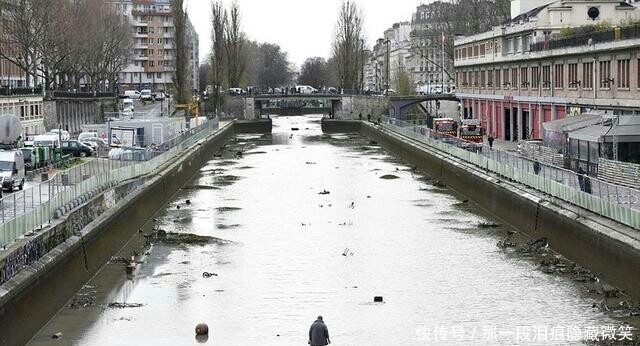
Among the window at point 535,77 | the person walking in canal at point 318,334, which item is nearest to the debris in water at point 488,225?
the person walking in canal at point 318,334

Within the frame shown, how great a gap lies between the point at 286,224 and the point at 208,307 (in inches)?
643

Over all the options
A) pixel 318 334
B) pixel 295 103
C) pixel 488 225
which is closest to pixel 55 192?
pixel 318 334

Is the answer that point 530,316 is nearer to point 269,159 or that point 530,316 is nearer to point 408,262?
point 408,262

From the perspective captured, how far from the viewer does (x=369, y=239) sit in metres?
41.8

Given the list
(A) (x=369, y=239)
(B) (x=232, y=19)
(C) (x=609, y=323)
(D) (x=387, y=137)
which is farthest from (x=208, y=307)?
(B) (x=232, y=19)

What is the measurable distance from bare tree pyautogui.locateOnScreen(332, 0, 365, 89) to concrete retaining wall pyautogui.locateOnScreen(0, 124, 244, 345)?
8234cm

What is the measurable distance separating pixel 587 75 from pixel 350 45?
7548 centimetres

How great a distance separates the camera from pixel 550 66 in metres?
67.3

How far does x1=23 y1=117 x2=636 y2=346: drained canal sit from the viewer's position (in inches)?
1056

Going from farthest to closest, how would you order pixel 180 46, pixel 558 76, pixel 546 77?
pixel 180 46
pixel 546 77
pixel 558 76

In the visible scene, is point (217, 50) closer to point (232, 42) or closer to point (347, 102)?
point (232, 42)

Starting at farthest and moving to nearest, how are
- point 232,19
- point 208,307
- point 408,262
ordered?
point 232,19 < point 408,262 < point 208,307

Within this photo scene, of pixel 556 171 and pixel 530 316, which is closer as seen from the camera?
pixel 530 316

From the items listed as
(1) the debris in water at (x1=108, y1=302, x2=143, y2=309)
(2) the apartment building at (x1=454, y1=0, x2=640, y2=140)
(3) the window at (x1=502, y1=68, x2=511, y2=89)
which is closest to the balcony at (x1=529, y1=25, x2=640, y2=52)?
(2) the apartment building at (x1=454, y1=0, x2=640, y2=140)
